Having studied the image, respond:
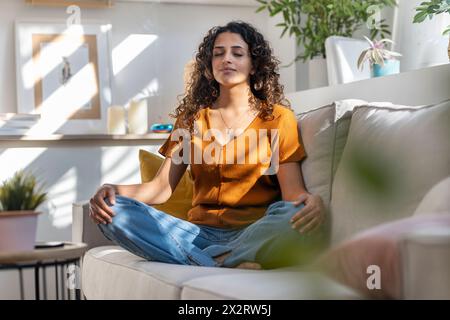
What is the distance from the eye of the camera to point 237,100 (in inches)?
83.8

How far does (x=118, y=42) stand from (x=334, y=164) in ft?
5.99

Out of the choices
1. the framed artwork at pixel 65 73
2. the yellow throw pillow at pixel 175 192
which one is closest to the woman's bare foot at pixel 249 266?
the yellow throw pillow at pixel 175 192

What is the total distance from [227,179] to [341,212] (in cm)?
41

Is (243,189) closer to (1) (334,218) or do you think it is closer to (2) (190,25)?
(1) (334,218)

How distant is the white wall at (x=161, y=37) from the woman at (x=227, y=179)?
1.18 m

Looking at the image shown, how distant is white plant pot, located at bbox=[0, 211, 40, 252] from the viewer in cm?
121

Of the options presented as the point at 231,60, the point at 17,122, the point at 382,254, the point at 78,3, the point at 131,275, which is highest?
the point at 78,3

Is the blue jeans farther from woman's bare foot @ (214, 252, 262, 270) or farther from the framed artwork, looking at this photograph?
the framed artwork

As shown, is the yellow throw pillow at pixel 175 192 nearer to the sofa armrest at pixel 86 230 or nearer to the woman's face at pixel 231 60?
the sofa armrest at pixel 86 230

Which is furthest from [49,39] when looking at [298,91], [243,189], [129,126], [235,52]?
[243,189]

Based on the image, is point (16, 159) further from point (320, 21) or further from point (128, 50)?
point (320, 21)

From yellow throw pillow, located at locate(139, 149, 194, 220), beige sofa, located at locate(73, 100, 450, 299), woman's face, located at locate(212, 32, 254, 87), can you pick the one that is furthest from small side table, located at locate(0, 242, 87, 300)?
yellow throw pillow, located at locate(139, 149, 194, 220)

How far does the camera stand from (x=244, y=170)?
200 centimetres

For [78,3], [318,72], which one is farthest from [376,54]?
[78,3]
